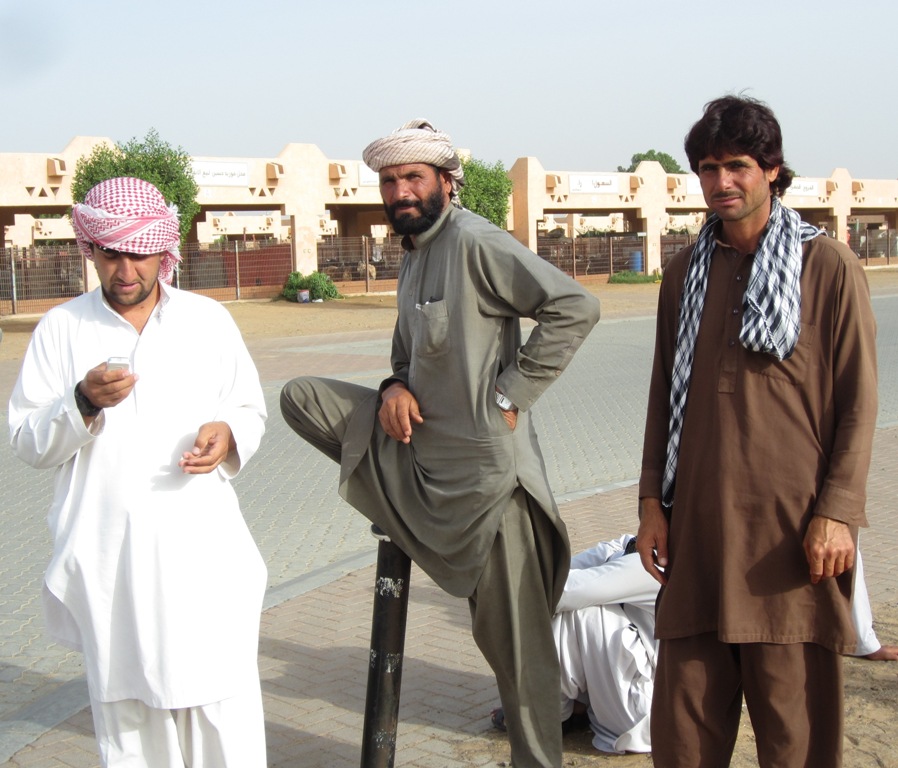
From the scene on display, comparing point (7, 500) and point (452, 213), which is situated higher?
point (452, 213)

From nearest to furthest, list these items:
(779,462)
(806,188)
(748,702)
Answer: (779,462)
(748,702)
(806,188)

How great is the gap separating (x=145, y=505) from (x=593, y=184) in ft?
140

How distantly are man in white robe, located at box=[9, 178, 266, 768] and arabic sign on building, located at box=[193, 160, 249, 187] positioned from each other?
31.9 metres

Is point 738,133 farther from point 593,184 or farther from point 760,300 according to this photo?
point 593,184

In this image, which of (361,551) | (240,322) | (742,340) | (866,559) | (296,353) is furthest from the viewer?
(240,322)

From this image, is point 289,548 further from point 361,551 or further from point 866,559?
point 866,559

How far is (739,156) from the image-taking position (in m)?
2.85

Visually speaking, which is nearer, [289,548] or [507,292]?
[507,292]

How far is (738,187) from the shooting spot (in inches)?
112

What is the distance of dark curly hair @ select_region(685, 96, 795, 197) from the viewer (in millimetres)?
2836

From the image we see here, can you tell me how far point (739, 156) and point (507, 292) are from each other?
80 centimetres

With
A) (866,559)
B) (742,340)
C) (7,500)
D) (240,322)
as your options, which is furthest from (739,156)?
(240,322)

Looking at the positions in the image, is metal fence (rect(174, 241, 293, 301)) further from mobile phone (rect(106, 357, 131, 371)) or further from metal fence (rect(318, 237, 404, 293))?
mobile phone (rect(106, 357, 131, 371))

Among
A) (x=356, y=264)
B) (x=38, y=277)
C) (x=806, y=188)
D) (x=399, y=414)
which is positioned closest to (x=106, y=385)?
(x=399, y=414)
